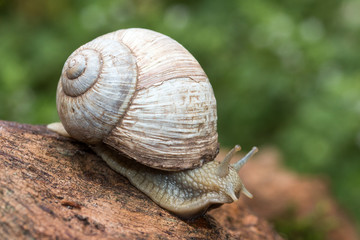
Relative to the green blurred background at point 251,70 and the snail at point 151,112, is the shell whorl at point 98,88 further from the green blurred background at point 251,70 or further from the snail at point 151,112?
the green blurred background at point 251,70

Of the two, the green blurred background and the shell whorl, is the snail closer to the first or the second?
the shell whorl

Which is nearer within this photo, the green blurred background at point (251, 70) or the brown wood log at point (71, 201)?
the brown wood log at point (71, 201)

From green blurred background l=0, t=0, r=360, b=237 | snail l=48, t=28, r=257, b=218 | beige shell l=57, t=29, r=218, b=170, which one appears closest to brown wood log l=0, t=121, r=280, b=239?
snail l=48, t=28, r=257, b=218

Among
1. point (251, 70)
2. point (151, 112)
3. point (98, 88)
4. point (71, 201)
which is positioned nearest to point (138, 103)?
point (151, 112)

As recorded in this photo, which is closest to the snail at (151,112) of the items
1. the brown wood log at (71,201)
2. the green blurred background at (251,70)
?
the brown wood log at (71,201)

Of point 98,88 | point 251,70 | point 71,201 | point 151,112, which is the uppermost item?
point 98,88

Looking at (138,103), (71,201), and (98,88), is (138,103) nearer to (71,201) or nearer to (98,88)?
(98,88)

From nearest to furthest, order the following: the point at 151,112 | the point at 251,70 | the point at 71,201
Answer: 1. the point at 71,201
2. the point at 151,112
3. the point at 251,70

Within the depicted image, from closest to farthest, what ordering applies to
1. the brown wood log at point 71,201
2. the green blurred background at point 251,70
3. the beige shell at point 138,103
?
the brown wood log at point 71,201 → the beige shell at point 138,103 → the green blurred background at point 251,70
